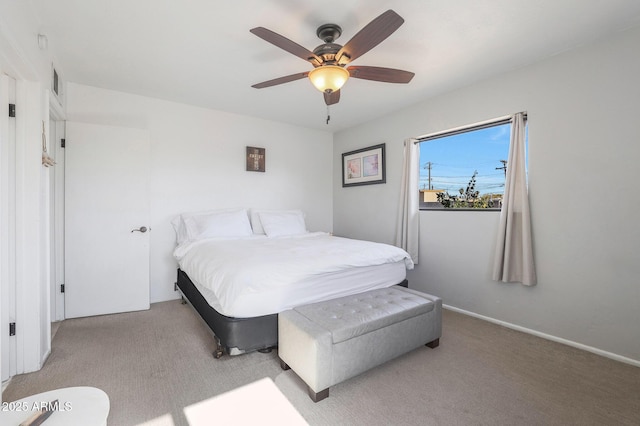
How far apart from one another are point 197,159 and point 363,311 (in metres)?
2.94

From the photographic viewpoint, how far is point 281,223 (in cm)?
384

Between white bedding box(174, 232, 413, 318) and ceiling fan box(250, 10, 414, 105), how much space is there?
4.38 ft

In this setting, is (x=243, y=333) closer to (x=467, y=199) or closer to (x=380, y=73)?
(x=380, y=73)

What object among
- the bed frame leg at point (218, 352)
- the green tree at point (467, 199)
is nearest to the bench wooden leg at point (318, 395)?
the bed frame leg at point (218, 352)

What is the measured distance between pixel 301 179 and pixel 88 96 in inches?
111

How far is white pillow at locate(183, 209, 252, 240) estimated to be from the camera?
3309mm

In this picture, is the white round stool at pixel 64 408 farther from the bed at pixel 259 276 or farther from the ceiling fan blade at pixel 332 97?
the ceiling fan blade at pixel 332 97

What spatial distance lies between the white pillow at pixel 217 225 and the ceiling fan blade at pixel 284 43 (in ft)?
7.23

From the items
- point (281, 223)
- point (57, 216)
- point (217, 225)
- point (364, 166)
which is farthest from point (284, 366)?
point (364, 166)

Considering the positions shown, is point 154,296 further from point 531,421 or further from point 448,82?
point 448,82

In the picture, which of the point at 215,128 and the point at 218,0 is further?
the point at 215,128

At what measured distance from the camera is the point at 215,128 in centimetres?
382

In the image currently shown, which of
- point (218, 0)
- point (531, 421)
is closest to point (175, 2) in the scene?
point (218, 0)

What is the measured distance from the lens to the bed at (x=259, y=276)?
1.92 meters
